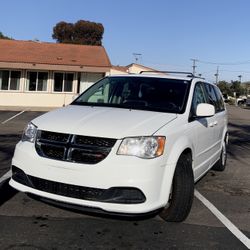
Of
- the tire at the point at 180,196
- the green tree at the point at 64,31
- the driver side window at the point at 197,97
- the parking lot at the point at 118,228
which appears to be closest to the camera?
the parking lot at the point at 118,228

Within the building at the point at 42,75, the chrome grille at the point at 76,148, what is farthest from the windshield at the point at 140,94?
the building at the point at 42,75

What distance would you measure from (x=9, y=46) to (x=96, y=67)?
6890mm

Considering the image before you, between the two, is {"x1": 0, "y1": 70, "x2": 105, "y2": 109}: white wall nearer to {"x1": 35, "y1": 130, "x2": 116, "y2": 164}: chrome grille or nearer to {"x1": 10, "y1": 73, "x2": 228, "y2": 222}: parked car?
{"x1": 10, "y1": 73, "x2": 228, "y2": 222}: parked car

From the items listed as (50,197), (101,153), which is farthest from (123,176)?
(50,197)

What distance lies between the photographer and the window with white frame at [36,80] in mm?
29984

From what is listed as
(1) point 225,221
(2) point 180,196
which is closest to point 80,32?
(1) point 225,221

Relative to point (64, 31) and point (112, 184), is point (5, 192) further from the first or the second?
point (64, 31)

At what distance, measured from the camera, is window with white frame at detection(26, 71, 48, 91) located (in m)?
30.0

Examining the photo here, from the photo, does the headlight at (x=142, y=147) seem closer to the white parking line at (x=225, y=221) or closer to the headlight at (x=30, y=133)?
the headlight at (x=30, y=133)

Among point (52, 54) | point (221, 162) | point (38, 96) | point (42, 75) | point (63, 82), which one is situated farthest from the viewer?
point (52, 54)

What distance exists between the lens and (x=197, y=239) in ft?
15.3

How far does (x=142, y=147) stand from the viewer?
458 centimetres

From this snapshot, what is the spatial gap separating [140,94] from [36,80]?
81.6 feet

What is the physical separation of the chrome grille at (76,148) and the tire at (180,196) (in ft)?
3.05
